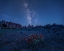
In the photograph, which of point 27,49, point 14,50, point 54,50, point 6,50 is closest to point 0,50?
point 6,50

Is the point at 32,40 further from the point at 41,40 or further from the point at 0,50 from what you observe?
the point at 0,50

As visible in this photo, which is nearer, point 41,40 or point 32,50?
point 32,50

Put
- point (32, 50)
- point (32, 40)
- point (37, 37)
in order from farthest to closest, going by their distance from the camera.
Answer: point (37, 37) < point (32, 40) < point (32, 50)

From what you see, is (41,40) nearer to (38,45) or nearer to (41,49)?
(38,45)

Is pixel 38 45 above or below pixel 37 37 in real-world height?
below

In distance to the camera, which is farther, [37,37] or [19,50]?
[37,37]

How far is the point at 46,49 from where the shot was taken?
1088 centimetres

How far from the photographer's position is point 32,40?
11312 mm

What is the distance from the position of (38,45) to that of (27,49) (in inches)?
62.1

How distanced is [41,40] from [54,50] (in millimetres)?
2279

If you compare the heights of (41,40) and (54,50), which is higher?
→ (41,40)

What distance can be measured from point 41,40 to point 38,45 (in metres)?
1.00

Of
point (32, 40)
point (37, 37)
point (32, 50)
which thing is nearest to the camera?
point (32, 50)

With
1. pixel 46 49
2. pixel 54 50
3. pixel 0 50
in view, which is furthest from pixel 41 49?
pixel 0 50
